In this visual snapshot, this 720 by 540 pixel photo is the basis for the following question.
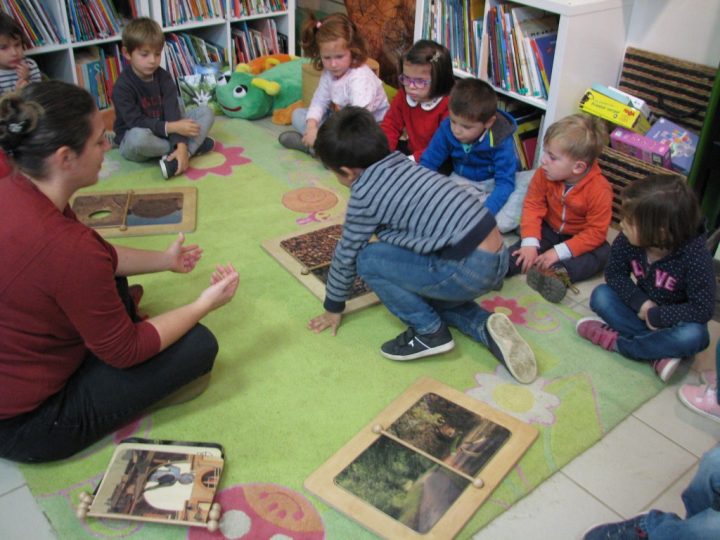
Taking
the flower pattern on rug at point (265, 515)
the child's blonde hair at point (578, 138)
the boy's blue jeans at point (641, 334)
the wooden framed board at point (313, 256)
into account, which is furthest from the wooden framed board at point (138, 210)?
the boy's blue jeans at point (641, 334)

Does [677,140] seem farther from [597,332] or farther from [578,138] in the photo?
[597,332]

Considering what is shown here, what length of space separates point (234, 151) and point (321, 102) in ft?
1.49

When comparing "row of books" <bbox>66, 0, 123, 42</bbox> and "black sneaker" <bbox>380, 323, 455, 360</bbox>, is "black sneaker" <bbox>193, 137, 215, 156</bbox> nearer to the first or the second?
"row of books" <bbox>66, 0, 123, 42</bbox>

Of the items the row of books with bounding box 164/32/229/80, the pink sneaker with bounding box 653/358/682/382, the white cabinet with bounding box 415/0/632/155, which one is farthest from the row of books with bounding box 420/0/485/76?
the pink sneaker with bounding box 653/358/682/382

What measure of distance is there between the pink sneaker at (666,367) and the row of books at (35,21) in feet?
9.22

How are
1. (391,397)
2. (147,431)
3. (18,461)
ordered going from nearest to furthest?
(18,461) → (147,431) → (391,397)

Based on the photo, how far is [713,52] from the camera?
7.60ft

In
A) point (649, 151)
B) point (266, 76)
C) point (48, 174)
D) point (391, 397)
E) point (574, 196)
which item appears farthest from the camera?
point (266, 76)

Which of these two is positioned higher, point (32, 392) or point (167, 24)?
point (167, 24)

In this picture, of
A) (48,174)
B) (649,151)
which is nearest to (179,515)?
(48,174)

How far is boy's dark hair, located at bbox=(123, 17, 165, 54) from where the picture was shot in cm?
257

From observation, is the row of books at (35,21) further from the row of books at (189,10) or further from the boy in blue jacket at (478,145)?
the boy in blue jacket at (478,145)

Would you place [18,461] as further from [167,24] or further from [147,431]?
[167,24]

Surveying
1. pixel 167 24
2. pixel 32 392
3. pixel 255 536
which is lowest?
pixel 255 536
